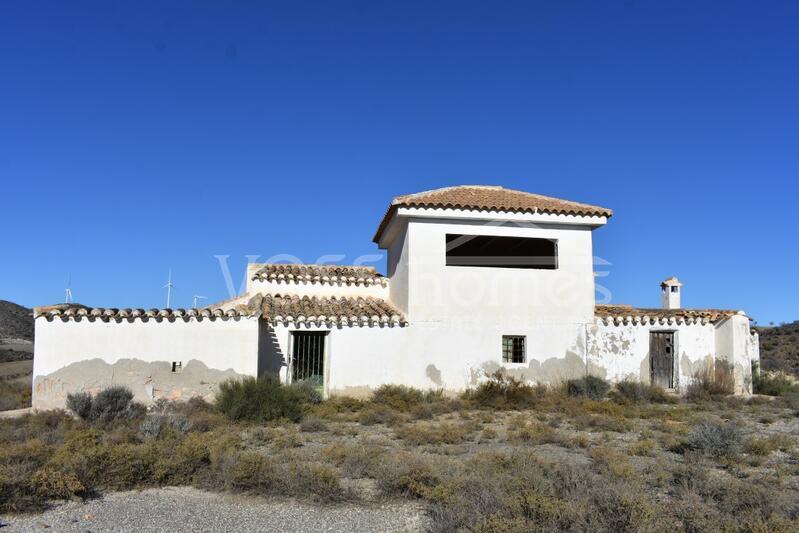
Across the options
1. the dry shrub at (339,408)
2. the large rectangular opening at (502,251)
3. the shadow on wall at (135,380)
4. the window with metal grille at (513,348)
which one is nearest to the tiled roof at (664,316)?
the large rectangular opening at (502,251)

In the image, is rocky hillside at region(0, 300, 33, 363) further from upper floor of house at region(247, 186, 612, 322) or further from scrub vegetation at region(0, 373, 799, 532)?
scrub vegetation at region(0, 373, 799, 532)

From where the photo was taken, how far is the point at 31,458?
24.5 feet

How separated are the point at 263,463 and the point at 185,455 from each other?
119 cm

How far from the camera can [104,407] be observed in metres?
11.8

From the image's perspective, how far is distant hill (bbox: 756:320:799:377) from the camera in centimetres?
2627

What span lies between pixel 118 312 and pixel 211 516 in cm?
877

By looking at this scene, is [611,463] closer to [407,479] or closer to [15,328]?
[407,479]

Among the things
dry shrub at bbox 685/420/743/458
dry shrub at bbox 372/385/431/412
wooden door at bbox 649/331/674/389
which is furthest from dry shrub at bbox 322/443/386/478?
wooden door at bbox 649/331/674/389

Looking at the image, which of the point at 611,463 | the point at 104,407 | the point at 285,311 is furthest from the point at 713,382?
the point at 104,407

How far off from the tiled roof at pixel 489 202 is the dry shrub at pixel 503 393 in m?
4.66

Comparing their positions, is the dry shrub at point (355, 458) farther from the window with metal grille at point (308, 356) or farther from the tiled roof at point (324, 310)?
the window with metal grille at point (308, 356)

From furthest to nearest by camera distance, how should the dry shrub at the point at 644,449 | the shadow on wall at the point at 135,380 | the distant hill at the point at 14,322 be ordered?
1. the distant hill at the point at 14,322
2. the shadow on wall at the point at 135,380
3. the dry shrub at the point at 644,449

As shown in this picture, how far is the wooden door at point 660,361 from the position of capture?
1734cm

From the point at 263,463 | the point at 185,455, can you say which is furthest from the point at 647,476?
the point at 185,455
